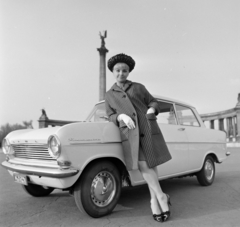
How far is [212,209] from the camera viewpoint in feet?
11.1

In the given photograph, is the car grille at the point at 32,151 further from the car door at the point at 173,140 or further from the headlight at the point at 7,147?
the car door at the point at 173,140

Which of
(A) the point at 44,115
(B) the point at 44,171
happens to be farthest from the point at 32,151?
(A) the point at 44,115

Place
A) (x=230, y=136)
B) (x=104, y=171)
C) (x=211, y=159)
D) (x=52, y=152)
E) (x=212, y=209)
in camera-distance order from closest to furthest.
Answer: (x=52, y=152), (x=104, y=171), (x=212, y=209), (x=211, y=159), (x=230, y=136)

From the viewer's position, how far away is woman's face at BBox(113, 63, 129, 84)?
3.12 m

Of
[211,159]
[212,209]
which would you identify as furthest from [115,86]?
[211,159]

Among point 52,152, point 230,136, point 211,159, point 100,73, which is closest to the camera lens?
point 52,152

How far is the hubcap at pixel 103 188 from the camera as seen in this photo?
299 centimetres

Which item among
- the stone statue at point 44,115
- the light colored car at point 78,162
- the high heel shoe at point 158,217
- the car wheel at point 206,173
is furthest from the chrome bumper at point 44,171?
the stone statue at point 44,115

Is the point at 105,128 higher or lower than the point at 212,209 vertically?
higher

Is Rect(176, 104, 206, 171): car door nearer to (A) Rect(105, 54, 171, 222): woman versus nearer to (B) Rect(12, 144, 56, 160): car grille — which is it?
(A) Rect(105, 54, 171, 222): woman

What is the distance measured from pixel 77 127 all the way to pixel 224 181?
413cm

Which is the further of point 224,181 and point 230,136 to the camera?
point 230,136

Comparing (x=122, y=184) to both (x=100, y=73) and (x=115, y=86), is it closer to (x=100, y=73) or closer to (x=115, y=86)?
(x=115, y=86)

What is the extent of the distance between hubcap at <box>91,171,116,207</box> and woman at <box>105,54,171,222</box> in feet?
1.08
